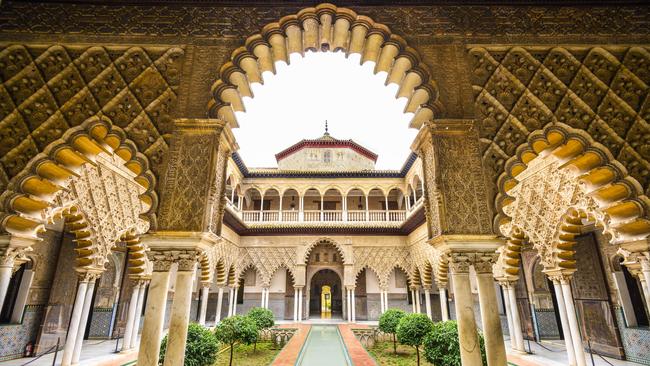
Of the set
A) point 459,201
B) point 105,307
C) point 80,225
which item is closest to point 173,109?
point 459,201

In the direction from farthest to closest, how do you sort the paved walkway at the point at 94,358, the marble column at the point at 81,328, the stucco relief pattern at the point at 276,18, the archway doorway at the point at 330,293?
the archway doorway at the point at 330,293, the paved walkway at the point at 94,358, the marble column at the point at 81,328, the stucco relief pattern at the point at 276,18

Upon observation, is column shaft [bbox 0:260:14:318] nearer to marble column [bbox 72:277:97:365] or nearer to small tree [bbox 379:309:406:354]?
marble column [bbox 72:277:97:365]

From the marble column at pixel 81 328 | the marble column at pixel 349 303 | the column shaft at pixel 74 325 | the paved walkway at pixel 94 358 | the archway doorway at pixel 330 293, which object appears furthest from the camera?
the archway doorway at pixel 330 293

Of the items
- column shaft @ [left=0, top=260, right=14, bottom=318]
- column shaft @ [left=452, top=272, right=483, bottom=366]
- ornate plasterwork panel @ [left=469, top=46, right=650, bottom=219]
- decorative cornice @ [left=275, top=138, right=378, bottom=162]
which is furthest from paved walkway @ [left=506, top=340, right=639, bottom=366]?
decorative cornice @ [left=275, top=138, right=378, bottom=162]

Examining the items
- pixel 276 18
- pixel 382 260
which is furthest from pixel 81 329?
pixel 382 260

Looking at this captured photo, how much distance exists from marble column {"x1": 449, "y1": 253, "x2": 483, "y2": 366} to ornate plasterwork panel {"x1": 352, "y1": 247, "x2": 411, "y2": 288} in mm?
12197

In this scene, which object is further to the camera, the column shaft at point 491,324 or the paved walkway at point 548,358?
the paved walkway at point 548,358

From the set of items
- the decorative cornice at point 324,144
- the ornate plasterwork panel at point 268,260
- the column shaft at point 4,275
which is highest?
the decorative cornice at point 324,144

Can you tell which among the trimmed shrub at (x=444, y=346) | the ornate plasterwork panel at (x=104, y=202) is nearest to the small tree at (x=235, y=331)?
the ornate plasterwork panel at (x=104, y=202)

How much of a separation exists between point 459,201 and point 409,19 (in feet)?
8.14

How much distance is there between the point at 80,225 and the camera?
279 inches

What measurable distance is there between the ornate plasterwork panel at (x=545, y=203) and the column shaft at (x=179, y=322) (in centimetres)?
671

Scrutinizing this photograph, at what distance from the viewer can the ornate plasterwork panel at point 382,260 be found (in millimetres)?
15203

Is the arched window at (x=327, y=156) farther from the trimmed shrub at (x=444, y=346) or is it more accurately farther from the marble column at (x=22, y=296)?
the trimmed shrub at (x=444, y=346)
